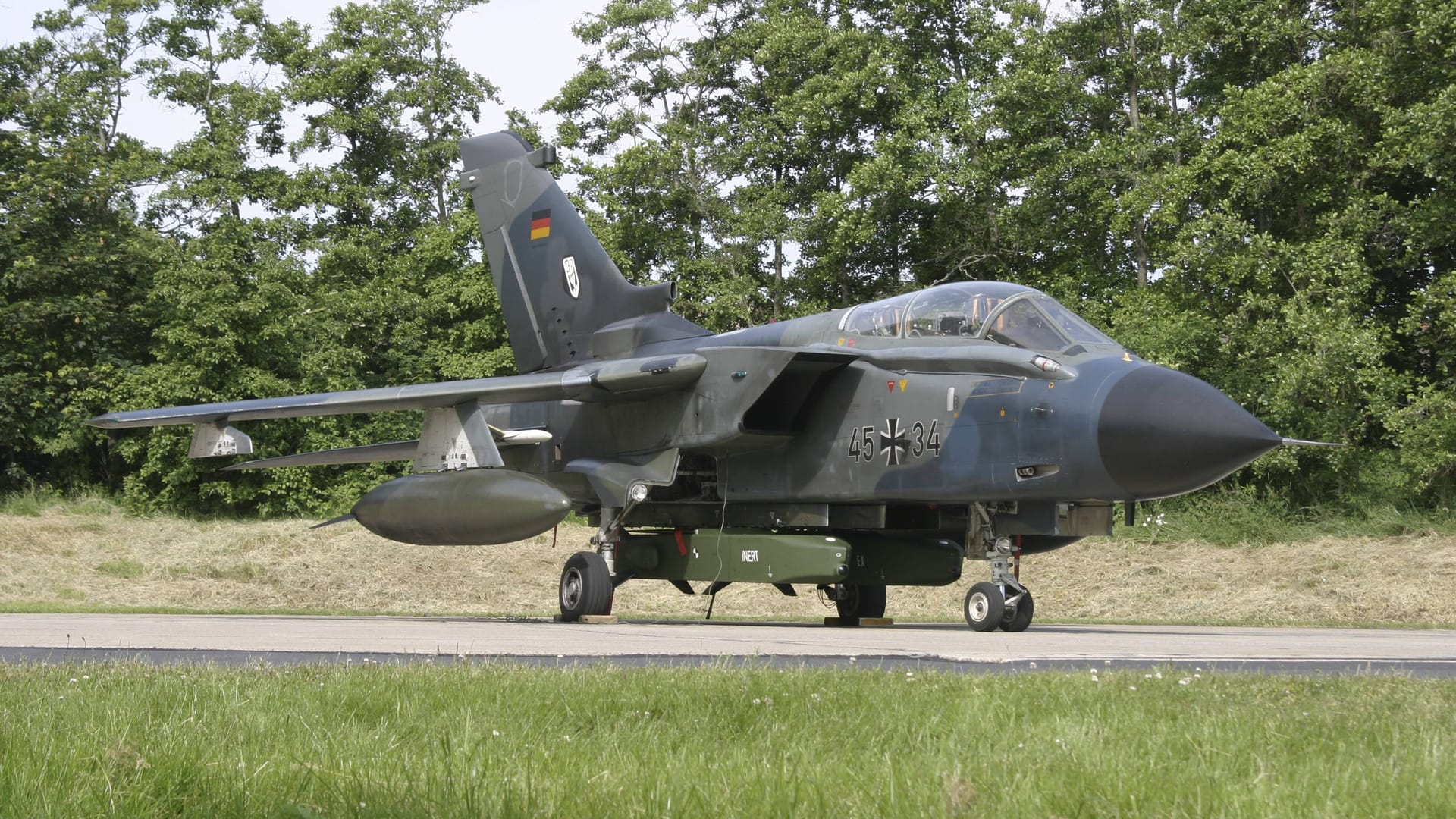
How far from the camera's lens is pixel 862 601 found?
1469 centimetres

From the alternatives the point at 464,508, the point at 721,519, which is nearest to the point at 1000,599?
the point at 721,519

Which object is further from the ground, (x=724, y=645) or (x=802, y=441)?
(x=802, y=441)

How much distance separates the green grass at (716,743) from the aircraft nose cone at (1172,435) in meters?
4.38

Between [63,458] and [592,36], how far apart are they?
58.1ft

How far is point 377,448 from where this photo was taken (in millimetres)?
16734

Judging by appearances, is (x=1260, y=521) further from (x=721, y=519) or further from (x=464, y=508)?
(x=464, y=508)

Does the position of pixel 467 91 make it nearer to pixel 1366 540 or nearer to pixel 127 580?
pixel 127 580

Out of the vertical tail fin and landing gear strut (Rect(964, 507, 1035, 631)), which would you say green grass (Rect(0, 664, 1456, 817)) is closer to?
landing gear strut (Rect(964, 507, 1035, 631))

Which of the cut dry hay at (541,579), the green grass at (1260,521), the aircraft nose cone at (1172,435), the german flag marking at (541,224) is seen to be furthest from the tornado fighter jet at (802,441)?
the green grass at (1260,521)

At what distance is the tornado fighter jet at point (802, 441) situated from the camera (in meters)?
10.6

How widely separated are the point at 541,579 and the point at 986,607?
1324 cm

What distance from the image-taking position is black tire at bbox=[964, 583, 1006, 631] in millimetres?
11328

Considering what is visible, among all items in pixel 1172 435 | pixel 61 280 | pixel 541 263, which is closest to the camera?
pixel 1172 435

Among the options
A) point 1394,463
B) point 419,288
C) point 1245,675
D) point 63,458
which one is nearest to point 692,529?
point 1245,675
